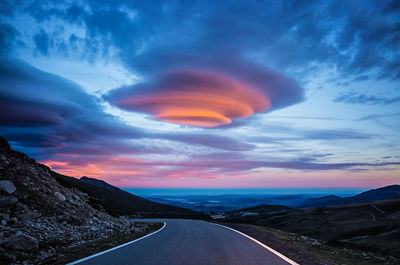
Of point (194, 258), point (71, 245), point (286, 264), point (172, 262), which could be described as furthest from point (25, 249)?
point (286, 264)

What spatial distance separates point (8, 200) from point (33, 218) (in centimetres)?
169

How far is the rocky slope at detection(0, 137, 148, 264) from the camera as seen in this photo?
30.0 feet

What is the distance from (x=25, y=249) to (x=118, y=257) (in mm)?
3424

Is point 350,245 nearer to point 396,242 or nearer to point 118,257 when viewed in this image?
point 396,242

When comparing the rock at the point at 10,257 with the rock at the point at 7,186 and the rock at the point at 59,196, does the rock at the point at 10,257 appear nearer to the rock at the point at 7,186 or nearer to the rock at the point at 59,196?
the rock at the point at 7,186

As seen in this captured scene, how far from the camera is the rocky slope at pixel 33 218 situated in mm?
9155

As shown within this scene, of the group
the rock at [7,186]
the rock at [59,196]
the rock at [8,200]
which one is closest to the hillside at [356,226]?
the rock at [59,196]

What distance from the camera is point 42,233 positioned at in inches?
457

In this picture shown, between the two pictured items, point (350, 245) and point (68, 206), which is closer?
point (68, 206)

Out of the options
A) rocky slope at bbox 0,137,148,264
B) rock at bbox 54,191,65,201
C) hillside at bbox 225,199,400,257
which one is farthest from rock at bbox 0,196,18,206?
hillside at bbox 225,199,400,257

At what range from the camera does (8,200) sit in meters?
13.4

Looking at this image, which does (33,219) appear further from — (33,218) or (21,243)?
(21,243)

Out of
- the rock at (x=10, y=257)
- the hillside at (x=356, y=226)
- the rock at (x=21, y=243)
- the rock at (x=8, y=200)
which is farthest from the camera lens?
the hillside at (x=356, y=226)

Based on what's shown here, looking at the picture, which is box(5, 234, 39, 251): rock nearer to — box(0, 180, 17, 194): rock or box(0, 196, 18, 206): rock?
box(0, 196, 18, 206): rock
